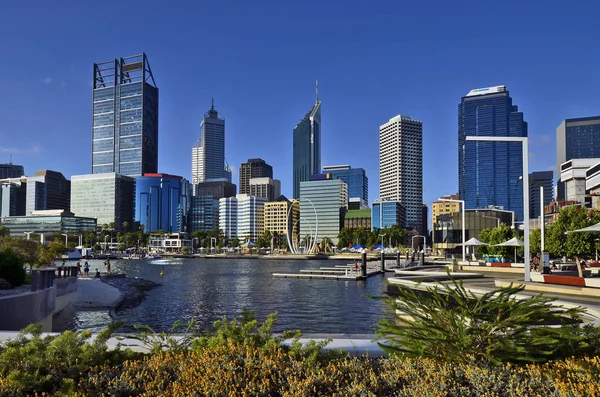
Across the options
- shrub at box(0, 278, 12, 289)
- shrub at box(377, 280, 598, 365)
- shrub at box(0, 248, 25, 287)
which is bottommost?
shrub at box(0, 278, 12, 289)

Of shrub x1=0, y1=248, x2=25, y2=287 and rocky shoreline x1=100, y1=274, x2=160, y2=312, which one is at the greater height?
shrub x1=0, y1=248, x2=25, y2=287

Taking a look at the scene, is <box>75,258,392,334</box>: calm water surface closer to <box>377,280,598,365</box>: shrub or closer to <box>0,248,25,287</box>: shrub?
<box>0,248,25,287</box>: shrub

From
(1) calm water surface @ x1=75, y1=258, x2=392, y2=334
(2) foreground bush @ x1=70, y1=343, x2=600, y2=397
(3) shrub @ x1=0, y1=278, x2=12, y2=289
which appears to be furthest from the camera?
(1) calm water surface @ x1=75, y1=258, x2=392, y2=334

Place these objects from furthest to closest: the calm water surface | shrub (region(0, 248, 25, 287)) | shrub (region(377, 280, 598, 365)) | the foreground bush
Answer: the calm water surface → shrub (region(0, 248, 25, 287)) → shrub (region(377, 280, 598, 365)) → the foreground bush

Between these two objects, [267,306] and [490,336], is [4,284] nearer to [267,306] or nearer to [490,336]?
[267,306]

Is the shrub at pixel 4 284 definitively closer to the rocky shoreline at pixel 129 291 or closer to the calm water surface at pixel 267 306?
the calm water surface at pixel 267 306

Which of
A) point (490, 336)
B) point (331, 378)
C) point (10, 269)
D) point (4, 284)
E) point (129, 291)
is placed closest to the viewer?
point (331, 378)

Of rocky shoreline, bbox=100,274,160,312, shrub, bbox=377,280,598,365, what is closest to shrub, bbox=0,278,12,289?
rocky shoreline, bbox=100,274,160,312

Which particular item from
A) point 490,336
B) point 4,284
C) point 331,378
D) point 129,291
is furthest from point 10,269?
point 490,336

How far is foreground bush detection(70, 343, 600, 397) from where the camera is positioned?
675 centimetres

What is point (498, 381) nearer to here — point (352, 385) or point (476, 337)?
point (476, 337)

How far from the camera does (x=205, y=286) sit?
2547 inches

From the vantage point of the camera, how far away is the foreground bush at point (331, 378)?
6.75m

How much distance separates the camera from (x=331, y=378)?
7320 mm
